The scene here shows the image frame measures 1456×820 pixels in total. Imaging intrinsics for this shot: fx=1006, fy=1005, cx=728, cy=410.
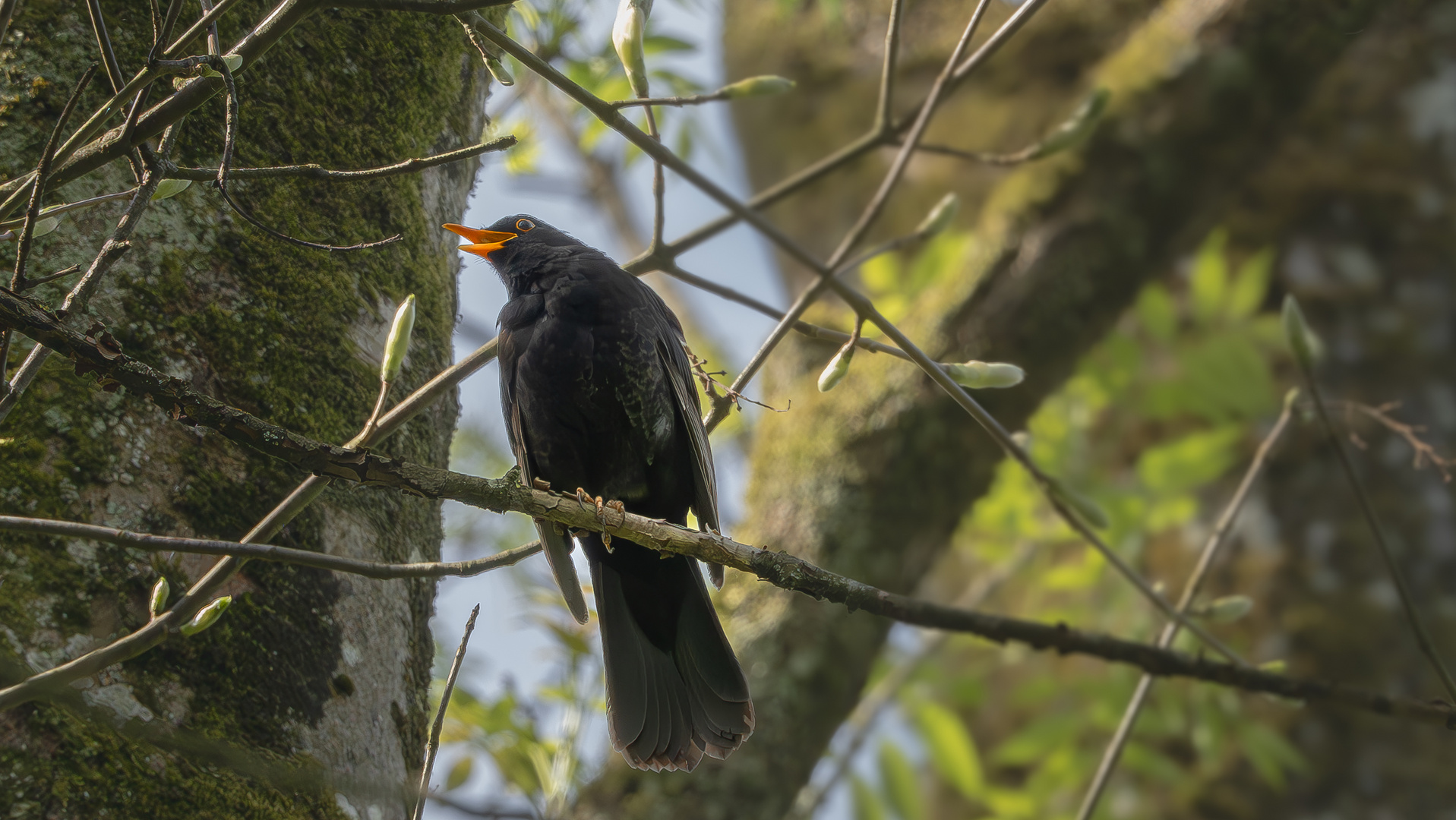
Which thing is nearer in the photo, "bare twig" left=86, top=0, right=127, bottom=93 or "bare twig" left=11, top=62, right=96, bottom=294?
"bare twig" left=11, top=62, right=96, bottom=294

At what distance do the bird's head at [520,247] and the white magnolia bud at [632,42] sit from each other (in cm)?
107

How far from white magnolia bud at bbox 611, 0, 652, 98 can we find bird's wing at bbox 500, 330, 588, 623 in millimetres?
654

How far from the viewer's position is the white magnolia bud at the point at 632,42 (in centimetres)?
185

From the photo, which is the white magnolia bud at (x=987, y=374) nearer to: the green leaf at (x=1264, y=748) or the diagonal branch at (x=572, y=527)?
the diagonal branch at (x=572, y=527)

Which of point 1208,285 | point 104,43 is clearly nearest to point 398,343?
point 104,43

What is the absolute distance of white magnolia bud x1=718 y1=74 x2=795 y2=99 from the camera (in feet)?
5.92

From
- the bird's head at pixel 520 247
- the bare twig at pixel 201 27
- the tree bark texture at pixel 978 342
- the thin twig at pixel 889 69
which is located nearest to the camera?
the bare twig at pixel 201 27

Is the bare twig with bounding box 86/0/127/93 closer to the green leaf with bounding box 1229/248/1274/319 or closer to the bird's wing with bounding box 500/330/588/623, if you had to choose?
the bird's wing with bounding box 500/330/588/623

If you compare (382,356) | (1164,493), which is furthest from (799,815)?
(382,356)

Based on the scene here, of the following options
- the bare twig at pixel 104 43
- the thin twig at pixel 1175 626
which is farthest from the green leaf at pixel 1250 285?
the bare twig at pixel 104 43

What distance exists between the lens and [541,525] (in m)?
2.42

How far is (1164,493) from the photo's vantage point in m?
3.89

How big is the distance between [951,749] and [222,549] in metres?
3.15

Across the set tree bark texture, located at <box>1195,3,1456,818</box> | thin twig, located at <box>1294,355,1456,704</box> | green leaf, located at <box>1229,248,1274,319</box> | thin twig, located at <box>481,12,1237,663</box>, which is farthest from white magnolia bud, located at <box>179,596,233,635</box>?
tree bark texture, located at <box>1195,3,1456,818</box>
